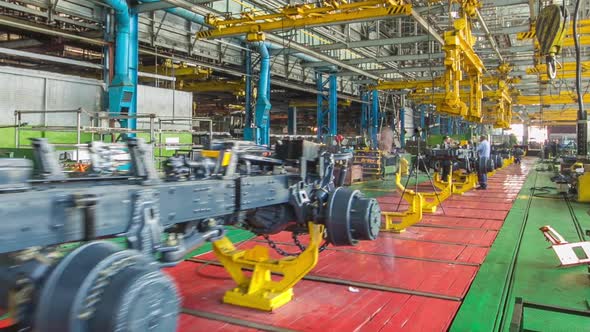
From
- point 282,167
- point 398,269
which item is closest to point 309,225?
point 282,167

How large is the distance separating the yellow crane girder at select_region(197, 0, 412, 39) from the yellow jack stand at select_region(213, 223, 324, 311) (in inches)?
263

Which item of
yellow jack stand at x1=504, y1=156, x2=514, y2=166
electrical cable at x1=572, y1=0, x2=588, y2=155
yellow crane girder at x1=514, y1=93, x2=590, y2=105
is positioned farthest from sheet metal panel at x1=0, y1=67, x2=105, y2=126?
yellow jack stand at x1=504, y1=156, x2=514, y2=166

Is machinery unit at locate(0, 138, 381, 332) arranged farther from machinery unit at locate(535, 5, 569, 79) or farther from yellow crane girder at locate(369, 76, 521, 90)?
yellow crane girder at locate(369, 76, 521, 90)

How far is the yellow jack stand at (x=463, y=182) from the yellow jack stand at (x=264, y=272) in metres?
8.88

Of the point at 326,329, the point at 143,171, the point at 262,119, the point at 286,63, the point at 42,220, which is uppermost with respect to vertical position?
the point at 286,63

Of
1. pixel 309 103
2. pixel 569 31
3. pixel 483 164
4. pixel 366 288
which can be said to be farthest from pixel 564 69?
pixel 366 288

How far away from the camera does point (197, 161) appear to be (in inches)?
103

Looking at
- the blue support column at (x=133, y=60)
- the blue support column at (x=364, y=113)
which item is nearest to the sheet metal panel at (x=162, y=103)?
the blue support column at (x=133, y=60)

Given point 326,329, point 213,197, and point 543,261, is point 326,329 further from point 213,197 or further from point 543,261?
point 543,261

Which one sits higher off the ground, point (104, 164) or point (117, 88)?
point (117, 88)

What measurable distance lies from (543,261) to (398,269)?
1.65 metres

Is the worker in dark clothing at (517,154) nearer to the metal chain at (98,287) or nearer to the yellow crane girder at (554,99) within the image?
the yellow crane girder at (554,99)

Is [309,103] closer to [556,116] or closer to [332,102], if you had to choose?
[332,102]

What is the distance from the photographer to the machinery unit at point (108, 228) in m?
1.44
